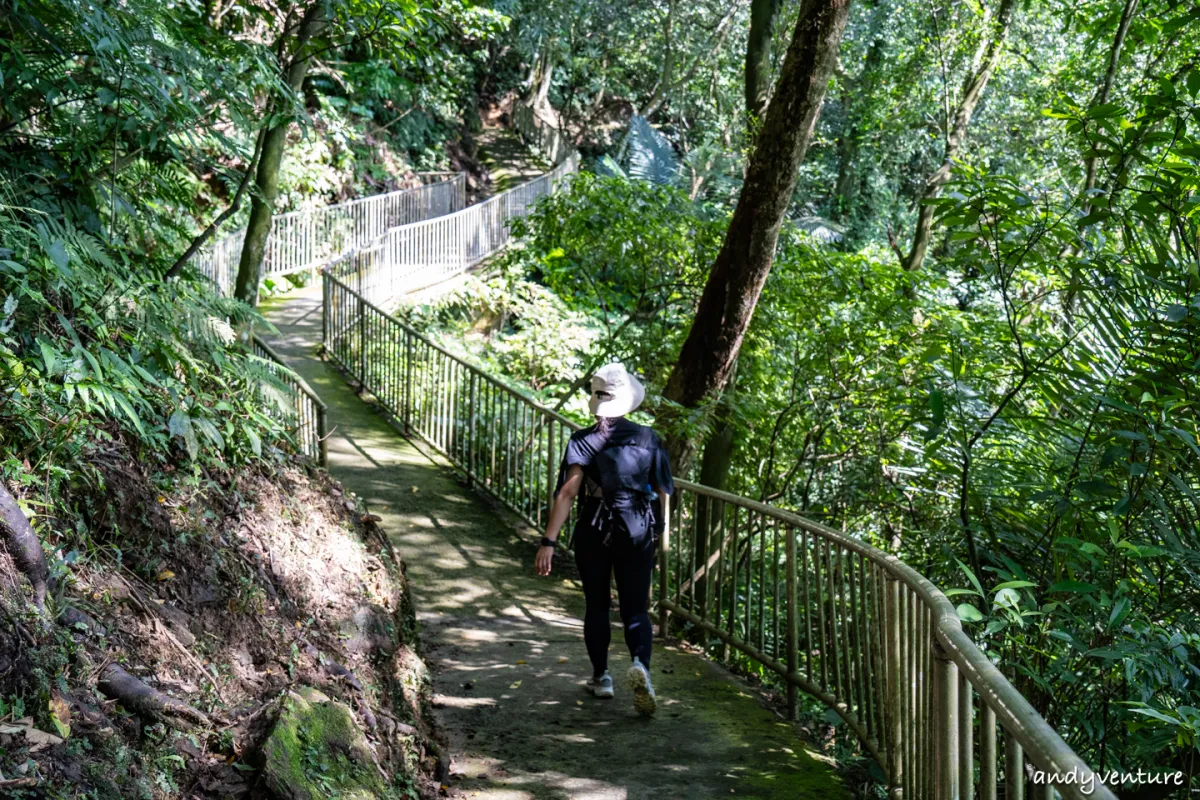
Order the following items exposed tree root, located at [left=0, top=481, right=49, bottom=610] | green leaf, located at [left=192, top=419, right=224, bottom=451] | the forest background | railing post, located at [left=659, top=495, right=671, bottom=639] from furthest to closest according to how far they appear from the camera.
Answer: railing post, located at [left=659, top=495, right=671, bottom=639] < green leaf, located at [left=192, top=419, right=224, bottom=451] < the forest background < exposed tree root, located at [left=0, top=481, right=49, bottom=610]

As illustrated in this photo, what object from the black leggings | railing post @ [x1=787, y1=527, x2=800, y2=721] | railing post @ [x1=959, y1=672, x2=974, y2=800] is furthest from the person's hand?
railing post @ [x1=959, y1=672, x2=974, y2=800]

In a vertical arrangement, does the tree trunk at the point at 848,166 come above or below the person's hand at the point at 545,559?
above

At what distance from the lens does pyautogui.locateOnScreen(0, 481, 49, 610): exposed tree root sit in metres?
3.17

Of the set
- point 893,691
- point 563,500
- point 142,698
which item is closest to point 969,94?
point 563,500

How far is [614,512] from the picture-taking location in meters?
5.48

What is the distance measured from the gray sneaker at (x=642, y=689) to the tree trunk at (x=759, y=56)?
7.00 metres

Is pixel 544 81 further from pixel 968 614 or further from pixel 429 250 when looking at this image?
pixel 968 614

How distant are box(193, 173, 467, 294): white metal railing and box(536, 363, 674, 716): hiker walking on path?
41.0ft

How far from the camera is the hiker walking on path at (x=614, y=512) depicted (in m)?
5.51

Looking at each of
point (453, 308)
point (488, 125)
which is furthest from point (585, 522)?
point (488, 125)

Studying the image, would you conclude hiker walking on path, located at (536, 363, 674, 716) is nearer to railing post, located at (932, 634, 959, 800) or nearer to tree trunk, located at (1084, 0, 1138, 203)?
railing post, located at (932, 634, 959, 800)

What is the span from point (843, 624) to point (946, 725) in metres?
1.80

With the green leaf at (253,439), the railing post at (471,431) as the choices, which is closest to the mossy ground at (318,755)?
the green leaf at (253,439)

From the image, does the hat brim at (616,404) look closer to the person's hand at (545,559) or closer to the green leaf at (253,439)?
the person's hand at (545,559)
